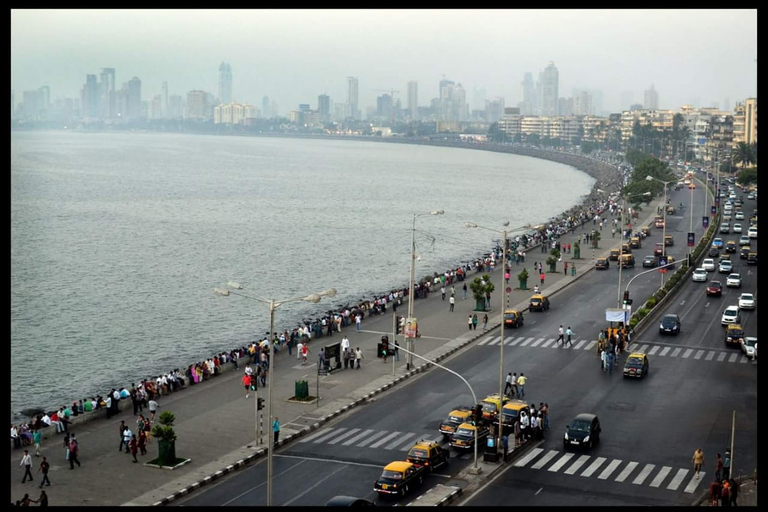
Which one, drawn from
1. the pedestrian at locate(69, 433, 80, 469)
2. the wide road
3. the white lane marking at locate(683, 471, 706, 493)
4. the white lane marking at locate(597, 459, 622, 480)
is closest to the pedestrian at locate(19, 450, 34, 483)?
the pedestrian at locate(69, 433, 80, 469)

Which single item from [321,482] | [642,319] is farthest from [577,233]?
[321,482]

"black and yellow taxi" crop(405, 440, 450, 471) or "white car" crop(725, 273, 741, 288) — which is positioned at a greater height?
"white car" crop(725, 273, 741, 288)

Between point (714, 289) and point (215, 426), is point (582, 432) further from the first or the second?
point (714, 289)

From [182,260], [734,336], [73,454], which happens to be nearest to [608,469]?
[73,454]

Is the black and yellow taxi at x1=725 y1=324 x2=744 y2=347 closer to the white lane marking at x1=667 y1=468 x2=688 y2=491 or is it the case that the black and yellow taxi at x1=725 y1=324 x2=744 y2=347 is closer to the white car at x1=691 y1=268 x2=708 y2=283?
the white car at x1=691 y1=268 x2=708 y2=283

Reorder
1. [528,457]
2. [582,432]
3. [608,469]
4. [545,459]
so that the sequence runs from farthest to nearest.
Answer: [582,432] < [528,457] < [545,459] < [608,469]
